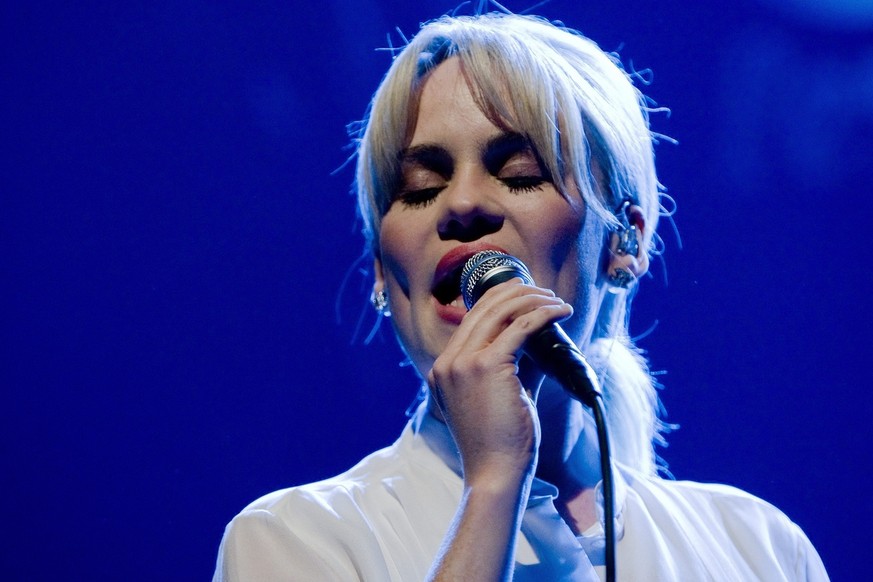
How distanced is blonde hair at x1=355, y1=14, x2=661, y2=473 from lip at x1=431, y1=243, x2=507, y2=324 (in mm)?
141

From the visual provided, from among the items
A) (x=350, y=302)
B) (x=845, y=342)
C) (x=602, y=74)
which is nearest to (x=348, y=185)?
(x=350, y=302)

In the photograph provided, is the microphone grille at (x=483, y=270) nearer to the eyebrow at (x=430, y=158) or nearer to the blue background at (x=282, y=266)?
the eyebrow at (x=430, y=158)

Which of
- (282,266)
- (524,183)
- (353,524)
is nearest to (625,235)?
(524,183)

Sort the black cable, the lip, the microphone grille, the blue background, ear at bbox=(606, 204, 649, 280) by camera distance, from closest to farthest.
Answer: the black cable → the microphone grille → the lip → ear at bbox=(606, 204, 649, 280) → the blue background

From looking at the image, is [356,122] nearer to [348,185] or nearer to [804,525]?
[348,185]

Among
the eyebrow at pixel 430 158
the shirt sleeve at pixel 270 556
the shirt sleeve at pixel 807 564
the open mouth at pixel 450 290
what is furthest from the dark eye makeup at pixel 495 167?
the shirt sleeve at pixel 807 564

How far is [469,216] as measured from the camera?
3.57 ft

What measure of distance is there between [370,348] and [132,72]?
25.1 inches

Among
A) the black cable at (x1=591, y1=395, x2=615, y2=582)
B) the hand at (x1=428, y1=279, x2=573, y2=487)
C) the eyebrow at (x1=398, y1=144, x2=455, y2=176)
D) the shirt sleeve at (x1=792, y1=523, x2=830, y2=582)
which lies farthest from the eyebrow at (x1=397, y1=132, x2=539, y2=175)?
the shirt sleeve at (x1=792, y1=523, x2=830, y2=582)

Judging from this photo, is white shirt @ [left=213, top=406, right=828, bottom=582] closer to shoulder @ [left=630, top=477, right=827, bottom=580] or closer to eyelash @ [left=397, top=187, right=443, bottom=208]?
shoulder @ [left=630, top=477, right=827, bottom=580]

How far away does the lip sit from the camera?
108 centimetres

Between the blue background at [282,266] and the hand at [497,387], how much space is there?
74cm

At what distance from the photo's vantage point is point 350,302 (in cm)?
163

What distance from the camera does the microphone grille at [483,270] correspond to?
3.12ft
